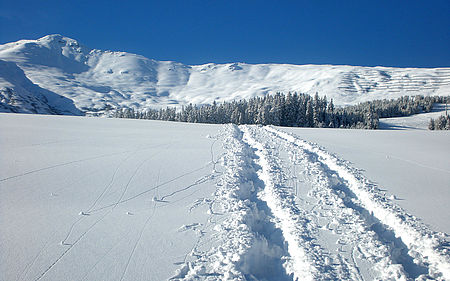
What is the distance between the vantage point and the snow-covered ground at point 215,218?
365 centimetres

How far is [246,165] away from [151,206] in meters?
4.09

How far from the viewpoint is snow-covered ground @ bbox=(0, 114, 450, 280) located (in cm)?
365

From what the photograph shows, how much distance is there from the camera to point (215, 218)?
5023 millimetres

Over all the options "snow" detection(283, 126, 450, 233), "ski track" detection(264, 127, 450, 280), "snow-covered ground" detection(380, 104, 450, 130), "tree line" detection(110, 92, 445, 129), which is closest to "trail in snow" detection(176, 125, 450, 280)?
"ski track" detection(264, 127, 450, 280)

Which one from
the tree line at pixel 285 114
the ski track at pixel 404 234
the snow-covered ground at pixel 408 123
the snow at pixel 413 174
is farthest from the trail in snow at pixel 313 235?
the snow-covered ground at pixel 408 123

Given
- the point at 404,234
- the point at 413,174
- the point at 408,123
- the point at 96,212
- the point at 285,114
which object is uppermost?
the point at 408,123

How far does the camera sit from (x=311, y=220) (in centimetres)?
503

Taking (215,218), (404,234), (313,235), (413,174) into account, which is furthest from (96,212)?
(413,174)

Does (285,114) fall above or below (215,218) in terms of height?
above

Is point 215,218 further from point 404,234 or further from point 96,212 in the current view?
point 404,234

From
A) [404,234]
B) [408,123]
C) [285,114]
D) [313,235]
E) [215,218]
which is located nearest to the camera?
[313,235]

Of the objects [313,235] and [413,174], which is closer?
[313,235]

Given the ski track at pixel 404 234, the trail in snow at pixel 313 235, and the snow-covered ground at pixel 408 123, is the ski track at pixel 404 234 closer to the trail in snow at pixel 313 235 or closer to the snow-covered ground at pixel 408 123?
the trail in snow at pixel 313 235

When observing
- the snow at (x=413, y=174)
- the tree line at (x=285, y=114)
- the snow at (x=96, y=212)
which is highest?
the tree line at (x=285, y=114)
